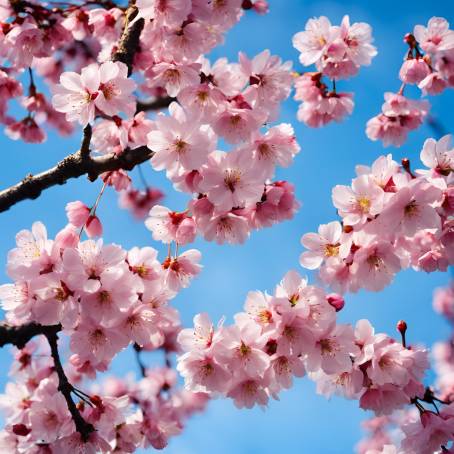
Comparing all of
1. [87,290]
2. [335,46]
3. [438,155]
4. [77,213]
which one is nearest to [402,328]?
[438,155]

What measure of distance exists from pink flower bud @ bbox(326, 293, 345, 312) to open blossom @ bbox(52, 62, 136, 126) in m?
1.48

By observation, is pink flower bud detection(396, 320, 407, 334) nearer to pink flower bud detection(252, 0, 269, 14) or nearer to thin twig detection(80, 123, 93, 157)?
thin twig detection(80, 123, 93, 157)

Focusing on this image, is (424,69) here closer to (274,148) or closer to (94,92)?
(274,148)

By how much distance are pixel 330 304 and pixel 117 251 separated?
1.11m

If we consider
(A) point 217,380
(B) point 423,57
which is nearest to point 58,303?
(A) point 217,380

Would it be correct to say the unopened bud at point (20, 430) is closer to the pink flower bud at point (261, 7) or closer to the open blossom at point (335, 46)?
the open blossom at point (335, 46)

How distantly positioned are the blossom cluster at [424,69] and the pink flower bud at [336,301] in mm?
2285

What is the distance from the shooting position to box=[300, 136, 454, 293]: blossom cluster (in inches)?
103

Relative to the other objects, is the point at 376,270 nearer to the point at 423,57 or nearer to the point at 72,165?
the point at 72,165

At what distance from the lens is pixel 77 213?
314 cm

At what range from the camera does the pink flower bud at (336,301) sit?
2.68 meters

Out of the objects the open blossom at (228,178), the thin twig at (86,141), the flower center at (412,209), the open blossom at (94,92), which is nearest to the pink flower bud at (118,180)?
the thin twig at (86,141)

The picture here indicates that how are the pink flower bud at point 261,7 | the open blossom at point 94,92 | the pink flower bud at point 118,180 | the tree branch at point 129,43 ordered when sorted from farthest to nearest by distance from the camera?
the pink flower bud at point 261,7 → the pink flower bud at point 118,180 → the tree branch at point 129,43 → the open blossom at point 94,92

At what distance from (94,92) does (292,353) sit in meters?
1.73
